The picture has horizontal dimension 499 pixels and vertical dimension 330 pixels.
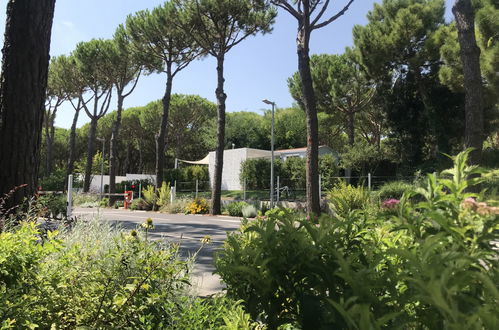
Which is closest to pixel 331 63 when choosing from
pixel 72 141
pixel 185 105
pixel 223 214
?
pixel 223 214

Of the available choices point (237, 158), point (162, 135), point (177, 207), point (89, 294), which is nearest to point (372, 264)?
point (89, 294)

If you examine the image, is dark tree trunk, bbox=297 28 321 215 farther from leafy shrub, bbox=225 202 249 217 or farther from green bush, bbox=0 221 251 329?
green bush, bbox=0 221 251 329

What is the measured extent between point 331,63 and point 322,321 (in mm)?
29186

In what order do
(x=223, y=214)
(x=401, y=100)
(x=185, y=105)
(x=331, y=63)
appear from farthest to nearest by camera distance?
(x=185, y=105) < (x=331, y=63) < (x=401, y=100) < (x=223, y=214)

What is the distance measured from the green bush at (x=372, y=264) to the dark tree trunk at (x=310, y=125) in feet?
33.5

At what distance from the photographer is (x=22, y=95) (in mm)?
3895

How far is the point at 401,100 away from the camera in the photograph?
23391 millimetres

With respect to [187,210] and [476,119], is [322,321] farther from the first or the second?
[187,210]

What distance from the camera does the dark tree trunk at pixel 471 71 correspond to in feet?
25.1

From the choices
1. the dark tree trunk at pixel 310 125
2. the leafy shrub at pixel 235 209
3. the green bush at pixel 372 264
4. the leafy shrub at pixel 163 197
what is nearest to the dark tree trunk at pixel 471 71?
the dark tree trunk at pixel 310 125

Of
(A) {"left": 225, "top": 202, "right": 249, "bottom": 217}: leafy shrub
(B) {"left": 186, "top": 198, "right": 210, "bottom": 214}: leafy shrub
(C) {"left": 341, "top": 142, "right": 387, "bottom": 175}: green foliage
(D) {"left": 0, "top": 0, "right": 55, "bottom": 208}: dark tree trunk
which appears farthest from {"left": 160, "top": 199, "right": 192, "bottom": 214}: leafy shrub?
(D) {"left": 0, "top": 0, "right": 55, "bottom": 208}: dark tree trunk

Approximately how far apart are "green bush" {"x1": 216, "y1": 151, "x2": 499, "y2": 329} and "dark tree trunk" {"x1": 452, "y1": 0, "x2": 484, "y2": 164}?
7.42m

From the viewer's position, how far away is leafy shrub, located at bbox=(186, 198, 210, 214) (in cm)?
1973

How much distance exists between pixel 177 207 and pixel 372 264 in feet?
65.1
